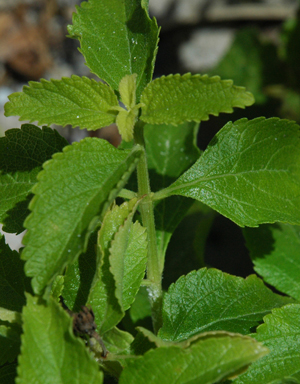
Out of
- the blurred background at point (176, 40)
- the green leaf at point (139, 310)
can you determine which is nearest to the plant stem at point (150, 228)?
the green leaf at point (139, 310)

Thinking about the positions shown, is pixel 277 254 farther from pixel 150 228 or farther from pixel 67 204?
pixel 67 204

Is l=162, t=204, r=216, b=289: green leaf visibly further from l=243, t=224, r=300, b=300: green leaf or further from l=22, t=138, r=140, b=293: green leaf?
l=22, t=138, r=140, b=293: green leaf

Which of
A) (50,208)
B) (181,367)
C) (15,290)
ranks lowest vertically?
(181,367)

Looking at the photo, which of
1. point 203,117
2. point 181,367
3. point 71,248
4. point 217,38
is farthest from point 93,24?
point 217,38

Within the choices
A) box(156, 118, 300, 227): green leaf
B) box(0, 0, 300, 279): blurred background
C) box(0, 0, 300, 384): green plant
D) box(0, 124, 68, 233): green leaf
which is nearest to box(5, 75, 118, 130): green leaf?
box(0, 0, 300, 384): green plant

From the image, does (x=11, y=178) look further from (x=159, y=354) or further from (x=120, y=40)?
(x=159, y=354)

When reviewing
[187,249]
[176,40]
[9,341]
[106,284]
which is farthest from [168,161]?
[176,40]
